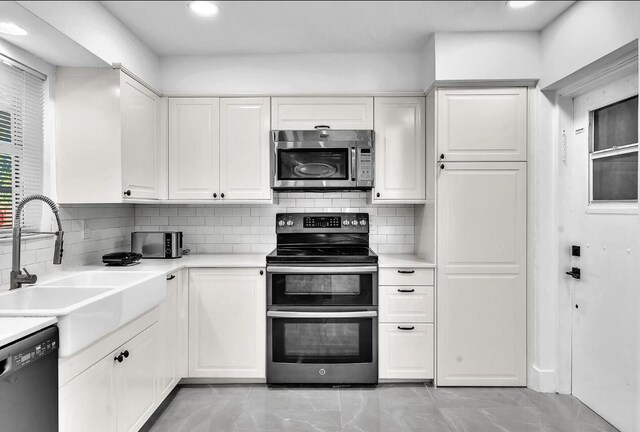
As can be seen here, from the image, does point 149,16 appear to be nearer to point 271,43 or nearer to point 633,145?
point 271,43

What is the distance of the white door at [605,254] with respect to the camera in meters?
2.12

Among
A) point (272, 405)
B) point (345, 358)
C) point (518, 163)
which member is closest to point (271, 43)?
point (518, 163)

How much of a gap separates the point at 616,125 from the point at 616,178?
0.98 feet

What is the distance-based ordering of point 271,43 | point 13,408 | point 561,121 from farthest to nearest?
1. point 271,43
2. point 561,121
3. point 13,408

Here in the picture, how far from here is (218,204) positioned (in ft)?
10.8

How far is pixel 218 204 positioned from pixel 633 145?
277 centimetres

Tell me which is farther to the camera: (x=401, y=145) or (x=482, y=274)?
(x=401, y=145)

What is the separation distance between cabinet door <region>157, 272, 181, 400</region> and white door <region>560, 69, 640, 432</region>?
254cm

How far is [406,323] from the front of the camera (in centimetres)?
276

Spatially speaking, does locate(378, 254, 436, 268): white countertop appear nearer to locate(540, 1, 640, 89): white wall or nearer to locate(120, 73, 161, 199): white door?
locate(540, 1, 640, 89): white wall

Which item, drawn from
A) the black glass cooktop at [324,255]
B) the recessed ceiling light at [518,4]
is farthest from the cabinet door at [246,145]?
the recessed ceiling light at [518,4]

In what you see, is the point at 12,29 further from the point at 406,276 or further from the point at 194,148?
the point at 406,276

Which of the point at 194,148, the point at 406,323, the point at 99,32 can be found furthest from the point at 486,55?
the point at 99,32

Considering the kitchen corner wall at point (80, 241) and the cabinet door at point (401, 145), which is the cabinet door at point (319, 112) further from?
the kitchen corner wall at point (80, 241)
